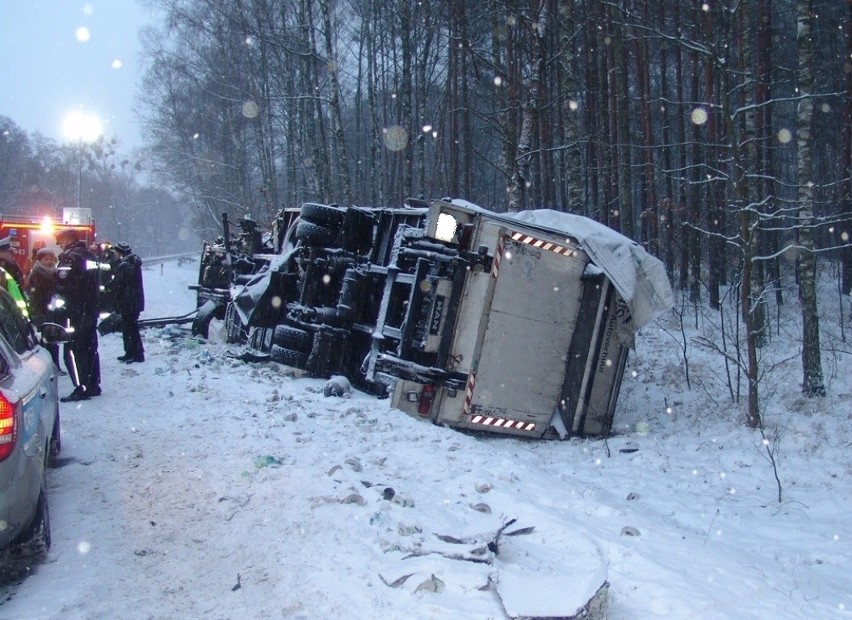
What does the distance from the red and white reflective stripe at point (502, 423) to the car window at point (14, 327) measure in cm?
415

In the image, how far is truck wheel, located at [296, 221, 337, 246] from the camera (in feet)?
31.5

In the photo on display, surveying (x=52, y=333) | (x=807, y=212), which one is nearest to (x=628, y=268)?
(x=807, y=212)

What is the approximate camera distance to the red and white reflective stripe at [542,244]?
7320 mm

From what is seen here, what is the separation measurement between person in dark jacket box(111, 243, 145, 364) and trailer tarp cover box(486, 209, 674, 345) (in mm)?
5870

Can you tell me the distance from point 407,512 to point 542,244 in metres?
3.66

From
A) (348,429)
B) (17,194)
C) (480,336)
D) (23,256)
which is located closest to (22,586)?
(348,429)

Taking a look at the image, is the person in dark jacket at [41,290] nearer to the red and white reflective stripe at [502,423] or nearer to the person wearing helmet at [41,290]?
the person wearing helmet at [41,290]

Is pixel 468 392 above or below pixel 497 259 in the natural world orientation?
below

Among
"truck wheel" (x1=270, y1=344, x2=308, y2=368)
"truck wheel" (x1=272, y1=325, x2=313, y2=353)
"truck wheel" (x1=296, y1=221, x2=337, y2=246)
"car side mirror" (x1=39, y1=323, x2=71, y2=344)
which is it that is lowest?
"truck wheel" (x1=270, y1=344, x2=308, y2=368)

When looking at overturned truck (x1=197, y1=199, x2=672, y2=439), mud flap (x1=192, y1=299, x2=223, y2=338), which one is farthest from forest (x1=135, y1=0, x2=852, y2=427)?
mud flap (x1=192, y1=299, x2=223, y2=338)

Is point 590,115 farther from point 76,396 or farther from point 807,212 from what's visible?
point 76,396

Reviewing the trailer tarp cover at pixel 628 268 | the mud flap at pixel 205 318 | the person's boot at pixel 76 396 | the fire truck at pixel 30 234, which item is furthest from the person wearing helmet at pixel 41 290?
the fire truck at pixel 30 234

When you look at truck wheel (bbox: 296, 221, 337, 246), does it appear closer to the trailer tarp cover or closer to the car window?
the trailer tarp cover

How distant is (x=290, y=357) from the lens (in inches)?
374
